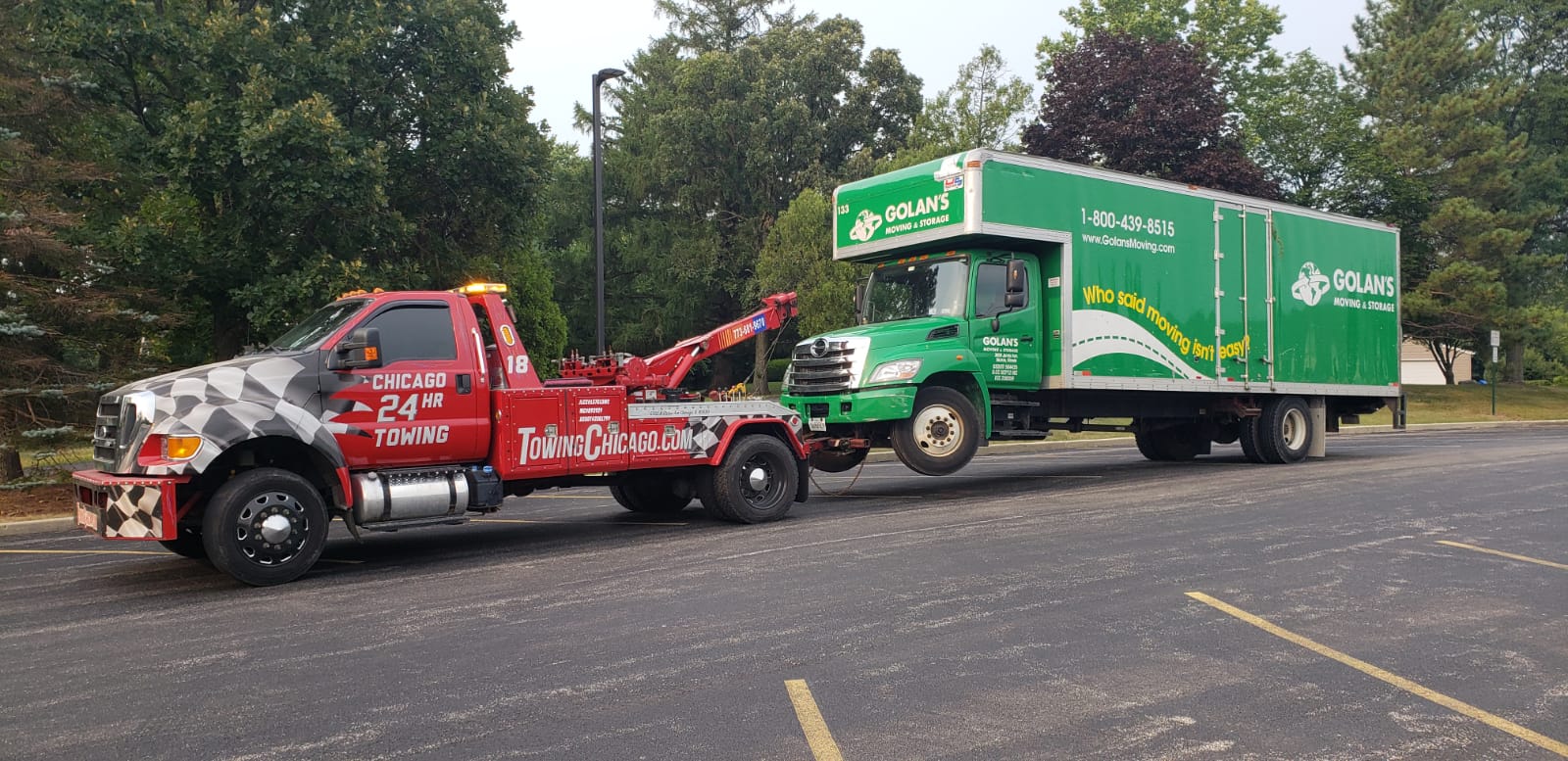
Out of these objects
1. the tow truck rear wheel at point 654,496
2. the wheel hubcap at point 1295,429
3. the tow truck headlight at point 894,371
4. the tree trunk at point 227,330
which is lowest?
the tow truck rear wheel at point 654,496

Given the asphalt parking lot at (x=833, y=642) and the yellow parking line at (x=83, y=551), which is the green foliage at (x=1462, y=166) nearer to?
the asphalt parking lot at (x=833, y=642)

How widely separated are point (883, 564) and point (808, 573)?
26.5 inches

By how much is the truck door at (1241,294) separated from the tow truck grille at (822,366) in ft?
19.8

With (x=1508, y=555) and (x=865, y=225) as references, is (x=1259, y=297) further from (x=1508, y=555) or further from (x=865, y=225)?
(x=1508, y=555)

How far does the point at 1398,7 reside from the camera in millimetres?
48469

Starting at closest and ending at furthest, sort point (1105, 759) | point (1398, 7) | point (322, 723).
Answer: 1. point (1105, 759)
2. point (322, 723)
3. point (1398, 7)

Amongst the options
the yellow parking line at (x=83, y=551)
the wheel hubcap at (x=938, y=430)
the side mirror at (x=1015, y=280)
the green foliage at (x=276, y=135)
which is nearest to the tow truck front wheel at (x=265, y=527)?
the yellow parking line at (x=83, y=551)

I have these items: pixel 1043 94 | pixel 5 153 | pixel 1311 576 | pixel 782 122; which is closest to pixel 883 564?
pixel 1311 576

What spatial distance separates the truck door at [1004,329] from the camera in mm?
13008

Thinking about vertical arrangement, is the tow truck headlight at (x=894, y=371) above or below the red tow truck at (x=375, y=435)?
above

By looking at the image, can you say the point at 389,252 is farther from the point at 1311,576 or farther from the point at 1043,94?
the point at 1043,94

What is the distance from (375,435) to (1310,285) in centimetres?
1390

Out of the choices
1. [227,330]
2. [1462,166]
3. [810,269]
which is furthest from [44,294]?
[1462,166]

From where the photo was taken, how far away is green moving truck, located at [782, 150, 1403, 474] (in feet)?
41.2
